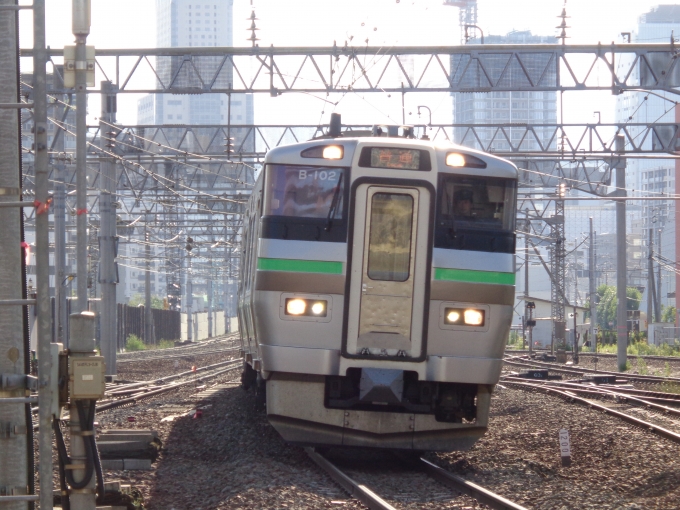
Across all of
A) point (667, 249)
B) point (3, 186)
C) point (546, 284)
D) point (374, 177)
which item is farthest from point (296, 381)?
point (546, 284)

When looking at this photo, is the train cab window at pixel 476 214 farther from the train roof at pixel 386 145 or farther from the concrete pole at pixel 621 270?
the concrete pole at pixel 621 270

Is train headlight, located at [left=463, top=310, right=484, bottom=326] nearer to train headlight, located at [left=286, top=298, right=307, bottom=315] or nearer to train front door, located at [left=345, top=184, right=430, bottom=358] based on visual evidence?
train front door, located at [left=345, top=184, right=430, bottom=358]

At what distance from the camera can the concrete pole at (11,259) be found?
13.7ft

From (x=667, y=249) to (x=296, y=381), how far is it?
82.3 meters

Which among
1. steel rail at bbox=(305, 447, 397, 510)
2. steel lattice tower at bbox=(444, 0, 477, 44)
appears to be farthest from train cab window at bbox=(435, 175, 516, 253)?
steel lattice tower at bbox=(444, 0, 477, 44)

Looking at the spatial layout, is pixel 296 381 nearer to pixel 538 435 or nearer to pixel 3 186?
pixel 538 435

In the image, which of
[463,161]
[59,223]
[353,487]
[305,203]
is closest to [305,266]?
[305,203]

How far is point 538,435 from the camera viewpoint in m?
11.7

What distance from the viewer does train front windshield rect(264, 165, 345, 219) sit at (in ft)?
29.0

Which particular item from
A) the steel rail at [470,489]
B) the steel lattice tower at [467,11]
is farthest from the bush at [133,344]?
the steel lattice tower at [467,11]

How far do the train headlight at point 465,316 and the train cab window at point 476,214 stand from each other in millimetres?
571

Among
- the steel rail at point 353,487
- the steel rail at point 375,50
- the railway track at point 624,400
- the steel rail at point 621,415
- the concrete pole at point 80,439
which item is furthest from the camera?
the steel rail at point 375,50

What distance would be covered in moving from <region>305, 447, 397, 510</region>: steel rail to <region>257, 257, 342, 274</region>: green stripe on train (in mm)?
1788

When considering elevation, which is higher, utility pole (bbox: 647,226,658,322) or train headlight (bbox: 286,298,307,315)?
train headlight (bbox: 286,298,307,315)
